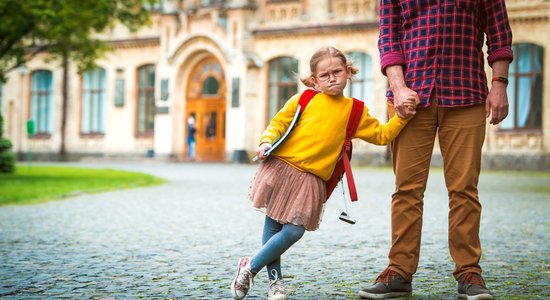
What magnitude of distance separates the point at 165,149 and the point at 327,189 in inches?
1239

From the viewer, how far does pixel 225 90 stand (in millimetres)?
35031

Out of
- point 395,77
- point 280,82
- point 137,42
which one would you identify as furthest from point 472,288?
point 137,42

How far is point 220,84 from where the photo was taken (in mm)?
35281

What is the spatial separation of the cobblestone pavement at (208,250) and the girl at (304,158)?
0.43m

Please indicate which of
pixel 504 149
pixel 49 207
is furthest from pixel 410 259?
pixel 504 149

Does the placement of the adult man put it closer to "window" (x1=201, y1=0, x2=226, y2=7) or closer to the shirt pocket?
the shirt pocket

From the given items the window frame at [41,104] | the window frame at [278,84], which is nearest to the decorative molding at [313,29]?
the window frame at [278,84]

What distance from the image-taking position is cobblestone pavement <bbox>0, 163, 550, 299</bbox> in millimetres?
5273

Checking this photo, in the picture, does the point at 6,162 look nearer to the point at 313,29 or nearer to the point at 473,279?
the point at 313,29

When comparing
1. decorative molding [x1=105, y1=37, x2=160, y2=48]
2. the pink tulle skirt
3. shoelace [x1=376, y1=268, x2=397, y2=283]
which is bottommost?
shoelace [x1=376, y1=268, x2=397, y2=283]

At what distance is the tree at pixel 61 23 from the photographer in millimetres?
18078

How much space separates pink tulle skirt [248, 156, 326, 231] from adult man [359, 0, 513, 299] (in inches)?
20.6

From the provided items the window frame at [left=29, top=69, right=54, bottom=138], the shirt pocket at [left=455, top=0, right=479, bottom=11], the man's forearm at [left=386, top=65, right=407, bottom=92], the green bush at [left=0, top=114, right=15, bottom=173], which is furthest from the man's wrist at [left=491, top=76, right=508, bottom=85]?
the window frame at [left=29, top=69, right=54, bottom=138]

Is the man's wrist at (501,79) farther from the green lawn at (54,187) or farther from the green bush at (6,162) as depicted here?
the green bush at (6,162)
